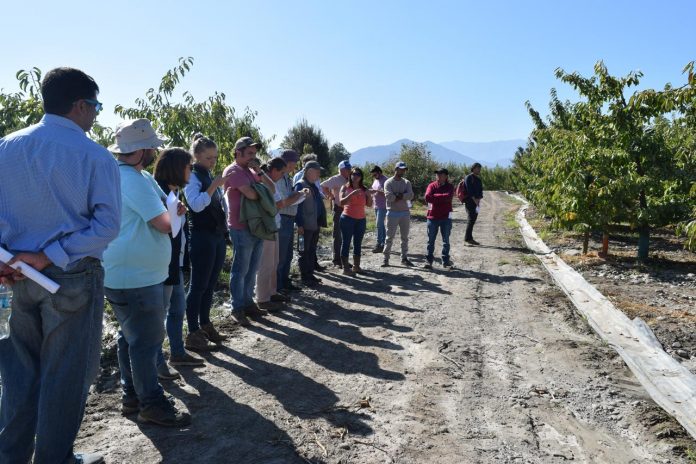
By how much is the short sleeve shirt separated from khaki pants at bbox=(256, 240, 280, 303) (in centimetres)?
303

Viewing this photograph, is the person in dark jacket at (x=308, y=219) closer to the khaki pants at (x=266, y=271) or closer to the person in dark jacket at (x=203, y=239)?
the khaki pants at (x=266, y=271)

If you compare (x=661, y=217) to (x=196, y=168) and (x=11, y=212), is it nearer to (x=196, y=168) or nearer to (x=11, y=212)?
(x=196, y=168)

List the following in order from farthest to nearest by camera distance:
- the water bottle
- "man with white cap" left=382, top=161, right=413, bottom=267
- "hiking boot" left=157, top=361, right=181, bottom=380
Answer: "man with white cap" left=382, top=161, right=413, bottom=267 < "hiking boot" left=157, top=361, right=181, bottom=380 < the water bottle

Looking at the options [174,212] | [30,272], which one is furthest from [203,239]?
[30,272]

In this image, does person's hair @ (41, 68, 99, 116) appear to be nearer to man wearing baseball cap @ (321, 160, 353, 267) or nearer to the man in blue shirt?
the man in blue shirt

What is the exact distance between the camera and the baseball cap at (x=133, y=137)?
3320 mm

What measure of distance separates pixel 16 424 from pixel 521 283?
742 cm

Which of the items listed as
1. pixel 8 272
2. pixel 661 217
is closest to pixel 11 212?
pixel 8 272

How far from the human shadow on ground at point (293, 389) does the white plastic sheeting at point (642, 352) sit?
2279 millimetres

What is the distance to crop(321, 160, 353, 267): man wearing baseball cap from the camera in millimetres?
9227

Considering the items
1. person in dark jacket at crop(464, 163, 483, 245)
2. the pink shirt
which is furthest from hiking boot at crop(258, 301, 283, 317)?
person in dark jacket at crop(464, 163, 483, 245)

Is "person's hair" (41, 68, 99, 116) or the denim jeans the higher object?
"person's hair" (41, 68, 99, 116)

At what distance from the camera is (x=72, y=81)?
2.56 metres

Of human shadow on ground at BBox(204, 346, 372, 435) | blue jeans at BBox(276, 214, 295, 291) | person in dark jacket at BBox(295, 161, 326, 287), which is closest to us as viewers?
human shadow on ground at BBox(204, 346, 372, 435)
